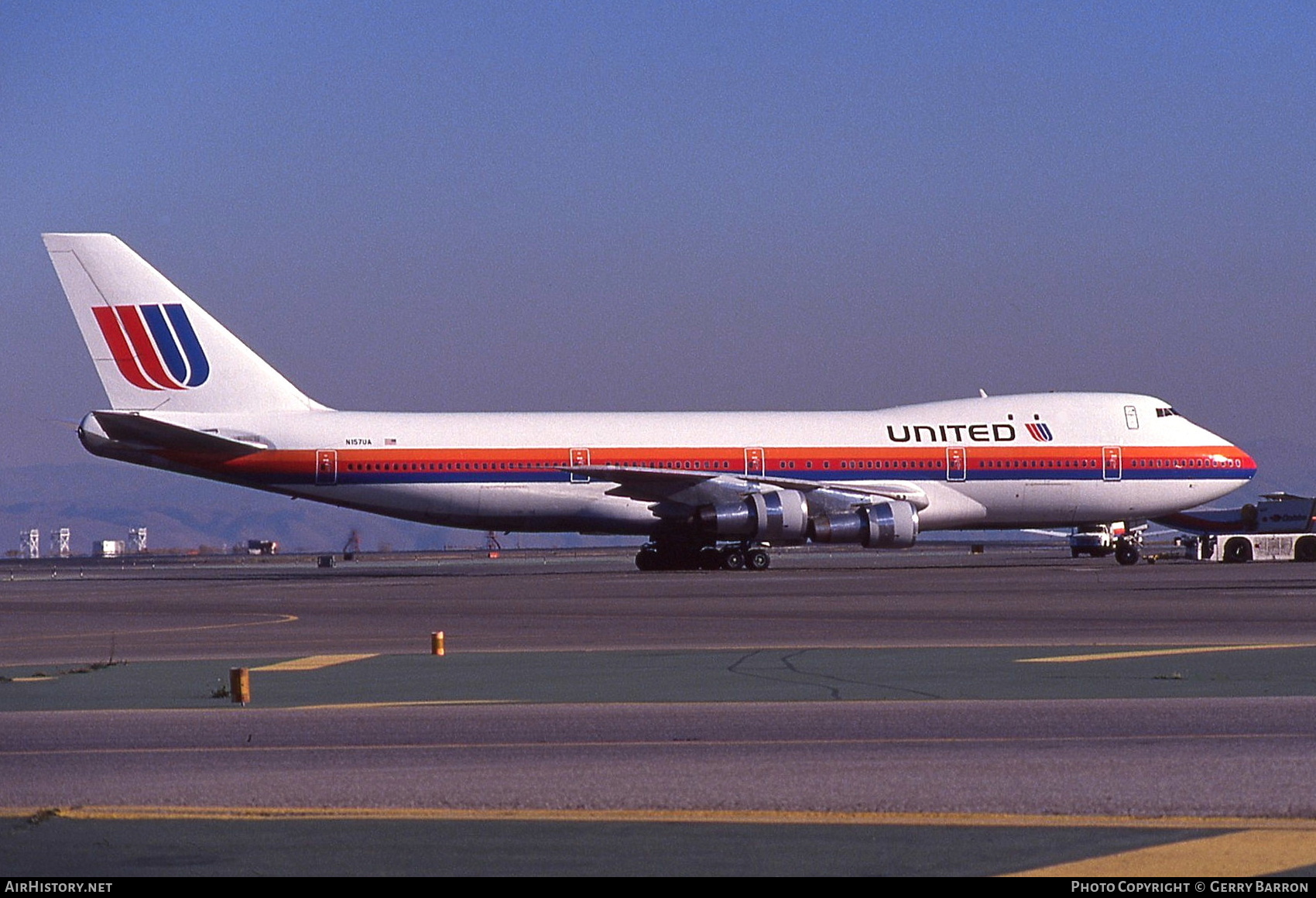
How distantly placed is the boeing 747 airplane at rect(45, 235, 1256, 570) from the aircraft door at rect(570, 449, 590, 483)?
1.8 inches

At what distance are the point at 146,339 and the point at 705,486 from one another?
16597 mm

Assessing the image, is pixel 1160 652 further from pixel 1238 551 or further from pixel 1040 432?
pixel 1238 551

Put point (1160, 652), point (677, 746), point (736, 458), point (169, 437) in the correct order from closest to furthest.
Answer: point (677, 746), point (1160, 652), point (169, 437), point (736, 458)

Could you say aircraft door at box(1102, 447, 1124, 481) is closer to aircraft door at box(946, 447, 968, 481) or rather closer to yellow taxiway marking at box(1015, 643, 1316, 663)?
aircraft door at box(946, 447, 968, 481)

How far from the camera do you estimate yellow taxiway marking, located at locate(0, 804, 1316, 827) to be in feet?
27.2

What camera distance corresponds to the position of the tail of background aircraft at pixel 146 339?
1873 inches

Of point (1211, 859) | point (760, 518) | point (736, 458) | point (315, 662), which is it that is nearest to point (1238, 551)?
point (736, 458)

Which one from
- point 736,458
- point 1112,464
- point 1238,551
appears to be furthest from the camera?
point 1238,551

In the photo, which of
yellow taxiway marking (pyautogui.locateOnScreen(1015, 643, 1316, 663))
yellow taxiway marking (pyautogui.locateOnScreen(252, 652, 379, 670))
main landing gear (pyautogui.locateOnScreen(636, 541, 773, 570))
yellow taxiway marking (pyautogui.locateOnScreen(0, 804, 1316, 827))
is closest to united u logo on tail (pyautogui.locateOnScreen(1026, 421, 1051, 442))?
main landing gear (pyautogui.locateOnScreen(636, 541, 773, 570))

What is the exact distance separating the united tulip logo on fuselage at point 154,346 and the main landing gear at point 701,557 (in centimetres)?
1447

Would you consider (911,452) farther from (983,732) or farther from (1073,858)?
(1073,858)

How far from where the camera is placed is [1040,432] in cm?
5194

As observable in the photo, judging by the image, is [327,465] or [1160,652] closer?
[1160,652]

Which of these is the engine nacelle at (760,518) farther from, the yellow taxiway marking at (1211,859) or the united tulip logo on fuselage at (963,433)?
the yellow taxiway marking at (1211,859)
